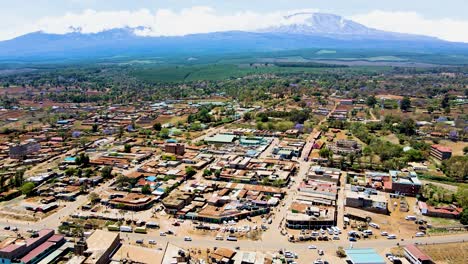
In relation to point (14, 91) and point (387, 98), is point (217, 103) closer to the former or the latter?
point (387, 98)

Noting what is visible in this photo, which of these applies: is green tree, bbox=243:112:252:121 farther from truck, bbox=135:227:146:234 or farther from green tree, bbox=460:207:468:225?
green tree, bbox=460:207:468:225

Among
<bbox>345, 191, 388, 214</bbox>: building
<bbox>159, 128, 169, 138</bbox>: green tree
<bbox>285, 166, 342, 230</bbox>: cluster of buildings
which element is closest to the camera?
<bbox>285, 166, 342, 230</bbox>: cluster of buildings

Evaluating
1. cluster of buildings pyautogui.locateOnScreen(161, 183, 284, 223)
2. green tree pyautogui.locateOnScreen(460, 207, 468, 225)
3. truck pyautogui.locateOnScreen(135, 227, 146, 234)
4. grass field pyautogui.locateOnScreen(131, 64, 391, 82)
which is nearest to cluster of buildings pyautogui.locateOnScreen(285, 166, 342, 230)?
cluster of buildings pyautogui.locateOnScreen(161, 183, 284, 223)

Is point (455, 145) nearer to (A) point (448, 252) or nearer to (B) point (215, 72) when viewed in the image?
(A) point (448, 252)

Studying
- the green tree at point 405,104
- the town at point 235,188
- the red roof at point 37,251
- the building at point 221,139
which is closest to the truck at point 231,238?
the town at point 235,188

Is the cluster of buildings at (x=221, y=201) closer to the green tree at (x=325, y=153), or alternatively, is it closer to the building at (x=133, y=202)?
the building at (x=133, y=202)

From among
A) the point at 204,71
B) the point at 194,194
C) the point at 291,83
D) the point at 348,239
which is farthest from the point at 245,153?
the point at 204,71

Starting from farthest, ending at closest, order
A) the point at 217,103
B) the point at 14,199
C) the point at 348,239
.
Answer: the point at 217,103
the point at 14,199
the point at 348,239
